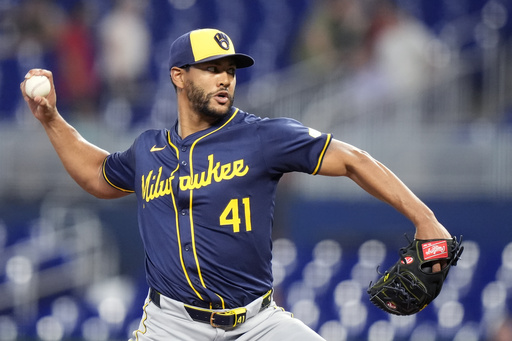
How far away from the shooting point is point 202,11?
36.5 feet

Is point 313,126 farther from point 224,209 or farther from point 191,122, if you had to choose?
point 224,209

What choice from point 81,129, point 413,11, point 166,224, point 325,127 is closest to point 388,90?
point 325,127

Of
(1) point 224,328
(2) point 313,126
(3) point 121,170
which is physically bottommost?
(1) point 224,328

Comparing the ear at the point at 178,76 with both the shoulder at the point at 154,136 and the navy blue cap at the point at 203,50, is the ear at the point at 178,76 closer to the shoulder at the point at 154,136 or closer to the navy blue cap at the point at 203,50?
the navy blue cap at the point at 203,50

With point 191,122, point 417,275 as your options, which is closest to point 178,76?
point 191,122

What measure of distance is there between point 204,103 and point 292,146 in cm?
54

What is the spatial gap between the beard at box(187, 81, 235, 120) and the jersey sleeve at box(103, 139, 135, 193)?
1.47ft

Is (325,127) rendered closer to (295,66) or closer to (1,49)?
(295,66)

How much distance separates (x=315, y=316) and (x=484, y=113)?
10.1ft

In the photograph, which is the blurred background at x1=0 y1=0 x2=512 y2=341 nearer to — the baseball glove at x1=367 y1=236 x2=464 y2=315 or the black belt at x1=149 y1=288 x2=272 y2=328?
the black belt at x1=149 y1=288 x2=272 y2=328

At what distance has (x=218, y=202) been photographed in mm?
4109

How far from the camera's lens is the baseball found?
4660mm

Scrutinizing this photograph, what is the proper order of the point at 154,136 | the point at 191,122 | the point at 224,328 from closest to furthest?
the point at 224,328
the point at 191,122
the point at 154,136

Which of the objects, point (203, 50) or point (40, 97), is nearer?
point (203, 50)
